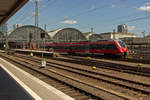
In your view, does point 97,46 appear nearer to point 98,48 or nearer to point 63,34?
point 98,48

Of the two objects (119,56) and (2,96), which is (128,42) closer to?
(119,56)

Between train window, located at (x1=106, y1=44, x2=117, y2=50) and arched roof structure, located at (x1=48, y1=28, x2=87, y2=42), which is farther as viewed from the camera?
arched roof structure, located at (x1=48, y1=28, x2=87, y2=42)

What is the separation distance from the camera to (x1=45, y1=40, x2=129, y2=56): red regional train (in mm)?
24031

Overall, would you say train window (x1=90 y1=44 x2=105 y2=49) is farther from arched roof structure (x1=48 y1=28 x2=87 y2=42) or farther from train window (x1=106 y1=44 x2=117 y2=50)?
arched roof structure (x1=48 y1=28 x2=87 y2=42)

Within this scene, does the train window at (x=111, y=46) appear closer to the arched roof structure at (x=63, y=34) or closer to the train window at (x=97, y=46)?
the train window at (x=97, y=46)

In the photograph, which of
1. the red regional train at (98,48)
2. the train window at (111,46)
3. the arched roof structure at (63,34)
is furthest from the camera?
the arched roof structure at (63,34)

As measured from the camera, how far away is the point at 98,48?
27.4m

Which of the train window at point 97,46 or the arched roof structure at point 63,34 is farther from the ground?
the arched roof structure at point 63,34

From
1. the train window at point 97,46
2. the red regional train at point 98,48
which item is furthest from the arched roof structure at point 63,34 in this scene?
the train window at point 97,46

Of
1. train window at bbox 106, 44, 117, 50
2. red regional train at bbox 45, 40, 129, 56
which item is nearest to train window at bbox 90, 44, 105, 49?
red regional train at bbox 45, 40, 129, 56

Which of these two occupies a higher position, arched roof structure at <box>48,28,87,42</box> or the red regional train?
arched roof structure at <box>48,28,87,42</box>

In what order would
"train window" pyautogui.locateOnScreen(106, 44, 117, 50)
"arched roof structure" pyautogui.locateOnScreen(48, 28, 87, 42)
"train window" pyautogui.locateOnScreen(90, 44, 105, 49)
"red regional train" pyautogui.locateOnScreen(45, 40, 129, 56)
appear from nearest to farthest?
"red regional train" pyautogui.locateOnScreen(45, 40, 129, 56) → "train window" pyautogui.locateOnScreen(106, 44, 117, 50) → "train window" pyautogui.locateOnScreen(90, 44, 105, 49) → "arched roof structure" pyautogui.locateOnScreen(48, 28, 87, 42)

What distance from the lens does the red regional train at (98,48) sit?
24.0m

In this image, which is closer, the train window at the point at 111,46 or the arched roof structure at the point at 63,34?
the train window at the point at 111,46
